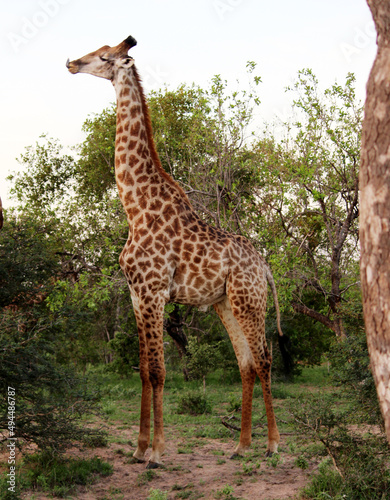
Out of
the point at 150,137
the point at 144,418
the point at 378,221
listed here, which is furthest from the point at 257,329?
the point at 378,221

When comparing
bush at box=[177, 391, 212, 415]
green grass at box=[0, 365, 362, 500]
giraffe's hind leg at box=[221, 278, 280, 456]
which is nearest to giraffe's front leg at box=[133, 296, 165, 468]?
green grass at box=[0, 365, 362, 500]

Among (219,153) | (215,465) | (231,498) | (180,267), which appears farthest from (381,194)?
(219,153)

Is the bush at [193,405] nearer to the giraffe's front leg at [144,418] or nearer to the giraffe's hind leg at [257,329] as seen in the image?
the giraffe's hind leg at [257,329]

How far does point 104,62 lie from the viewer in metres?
6.30

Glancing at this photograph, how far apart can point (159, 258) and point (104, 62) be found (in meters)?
2.55

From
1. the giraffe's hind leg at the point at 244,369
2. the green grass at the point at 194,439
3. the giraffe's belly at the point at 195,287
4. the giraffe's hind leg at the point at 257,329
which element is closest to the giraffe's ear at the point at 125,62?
the giraffe's belly at the point at 195,287

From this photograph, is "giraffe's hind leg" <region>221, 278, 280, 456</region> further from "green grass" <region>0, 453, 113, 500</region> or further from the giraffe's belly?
"green grass" <region>0, 453, 113, 500</region>

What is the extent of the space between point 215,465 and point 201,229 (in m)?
2.80

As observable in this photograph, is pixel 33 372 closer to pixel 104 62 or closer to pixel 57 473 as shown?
pixel 57 473

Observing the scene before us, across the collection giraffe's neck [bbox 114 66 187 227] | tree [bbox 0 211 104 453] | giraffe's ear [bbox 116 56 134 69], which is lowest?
tree [bbox 0 211 104 453]

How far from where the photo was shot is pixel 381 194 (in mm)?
1896

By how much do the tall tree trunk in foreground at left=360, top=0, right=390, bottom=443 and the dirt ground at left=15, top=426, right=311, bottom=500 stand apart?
3.39 m

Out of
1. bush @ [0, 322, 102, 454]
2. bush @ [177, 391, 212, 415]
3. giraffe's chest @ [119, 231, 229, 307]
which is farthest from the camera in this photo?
bush @ [177, 391, 212, 415]

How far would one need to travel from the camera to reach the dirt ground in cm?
495
